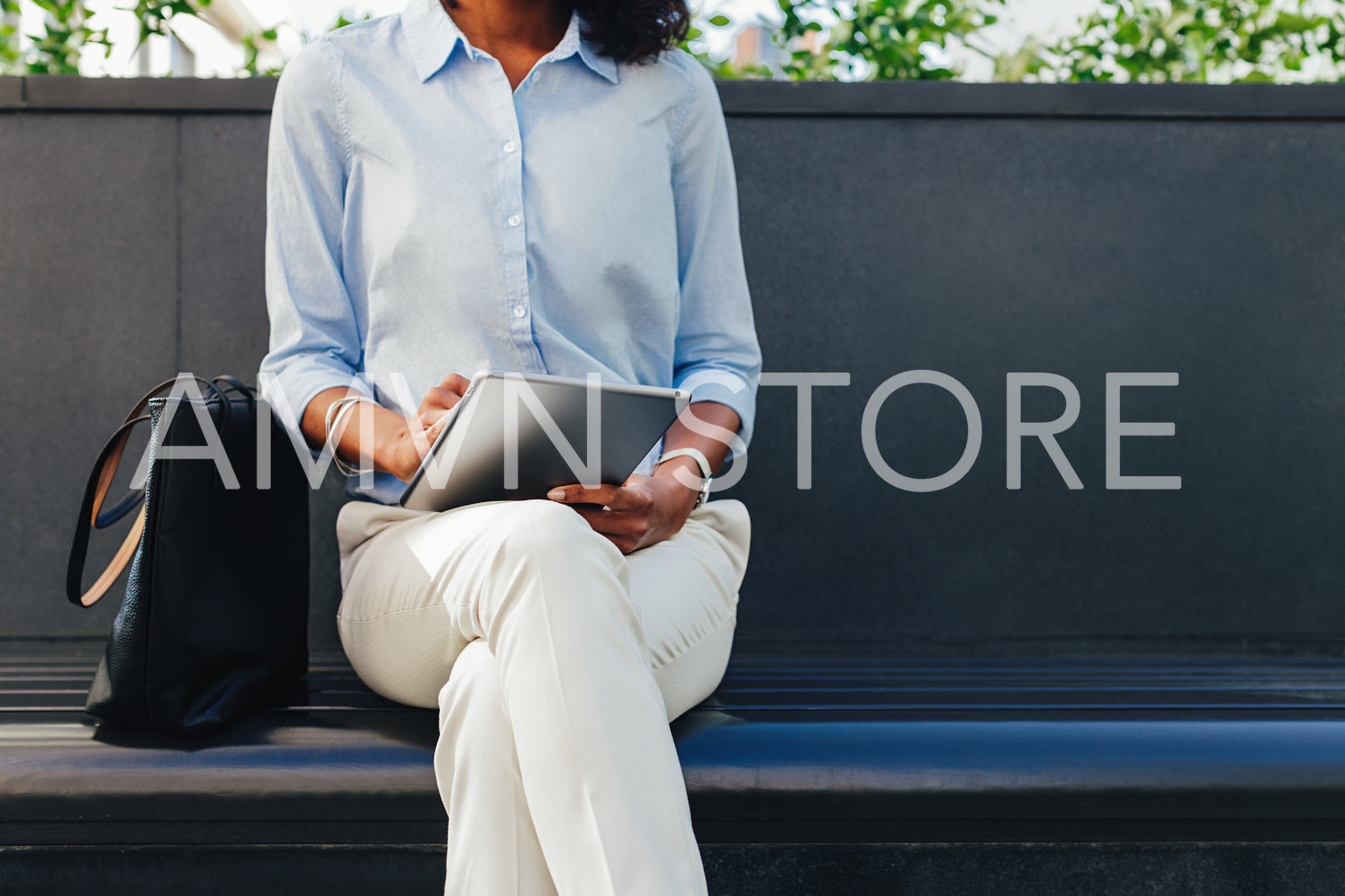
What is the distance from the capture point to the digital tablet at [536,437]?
4.29 feet

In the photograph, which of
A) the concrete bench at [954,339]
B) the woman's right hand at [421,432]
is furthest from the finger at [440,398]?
the concrete bench at [954,339]

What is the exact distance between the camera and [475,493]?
151 cm

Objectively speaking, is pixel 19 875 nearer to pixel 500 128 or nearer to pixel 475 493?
pixel 475 493

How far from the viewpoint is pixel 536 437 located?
1.36m

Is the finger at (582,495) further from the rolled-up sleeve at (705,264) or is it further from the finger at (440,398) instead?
the rolled-up sleeve at (705,264)

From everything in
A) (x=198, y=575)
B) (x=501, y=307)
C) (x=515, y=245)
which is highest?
(x=515, y=245)

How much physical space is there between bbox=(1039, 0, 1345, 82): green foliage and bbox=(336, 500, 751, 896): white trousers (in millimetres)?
2169

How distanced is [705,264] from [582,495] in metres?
0.68

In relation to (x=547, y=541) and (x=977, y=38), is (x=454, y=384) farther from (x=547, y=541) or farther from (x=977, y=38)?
(x=977, y=38)

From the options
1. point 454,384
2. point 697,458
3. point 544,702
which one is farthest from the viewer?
point 697,458

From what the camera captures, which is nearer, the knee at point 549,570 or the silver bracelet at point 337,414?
the knee at point 549,570

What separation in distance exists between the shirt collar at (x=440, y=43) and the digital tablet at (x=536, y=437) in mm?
730

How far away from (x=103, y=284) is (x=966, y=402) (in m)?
2.12

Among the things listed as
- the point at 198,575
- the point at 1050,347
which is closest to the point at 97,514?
the point at 198,575
